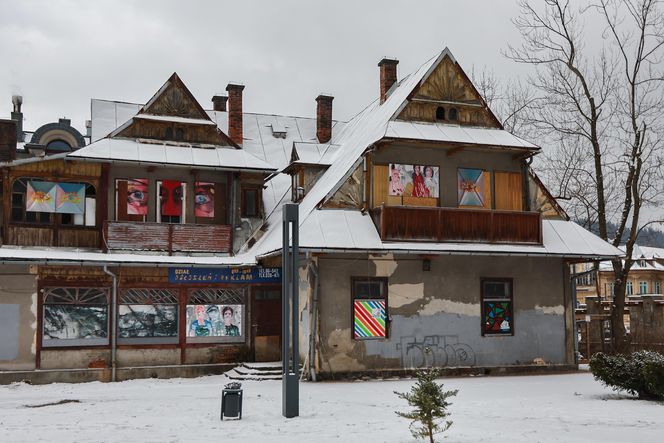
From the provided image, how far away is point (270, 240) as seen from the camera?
73.5 ft

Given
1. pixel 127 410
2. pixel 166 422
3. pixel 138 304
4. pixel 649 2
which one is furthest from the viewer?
pixel 649 2

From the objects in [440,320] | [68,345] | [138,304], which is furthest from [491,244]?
[68,345]

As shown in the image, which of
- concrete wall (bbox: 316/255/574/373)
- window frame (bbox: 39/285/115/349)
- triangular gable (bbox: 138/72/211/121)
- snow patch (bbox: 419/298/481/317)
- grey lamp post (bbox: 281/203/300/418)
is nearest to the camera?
grey lamp post (bbox: 281/203/300/418)

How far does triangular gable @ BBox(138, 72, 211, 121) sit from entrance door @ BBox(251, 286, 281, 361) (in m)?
6.38

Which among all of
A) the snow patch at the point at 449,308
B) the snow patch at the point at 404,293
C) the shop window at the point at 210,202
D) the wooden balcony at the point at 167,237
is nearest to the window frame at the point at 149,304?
the wooden balcony at the point at 167,237

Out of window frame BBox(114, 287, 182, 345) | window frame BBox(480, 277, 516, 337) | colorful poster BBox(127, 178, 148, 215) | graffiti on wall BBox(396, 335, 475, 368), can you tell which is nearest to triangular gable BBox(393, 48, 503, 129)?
window frame BBox(480, 277, 516, 337)

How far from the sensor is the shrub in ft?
50.5

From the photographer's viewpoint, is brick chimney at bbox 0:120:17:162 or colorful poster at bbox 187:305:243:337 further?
colorful poster at bbox 187:305:243:337

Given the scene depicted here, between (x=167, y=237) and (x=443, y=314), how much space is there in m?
8.86

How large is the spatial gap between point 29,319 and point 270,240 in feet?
23.8

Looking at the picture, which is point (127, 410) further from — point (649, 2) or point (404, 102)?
point (649, 2)

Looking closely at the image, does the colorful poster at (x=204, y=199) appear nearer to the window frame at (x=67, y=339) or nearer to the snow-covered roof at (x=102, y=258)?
the snow-covered roof at (x=102, y=258)

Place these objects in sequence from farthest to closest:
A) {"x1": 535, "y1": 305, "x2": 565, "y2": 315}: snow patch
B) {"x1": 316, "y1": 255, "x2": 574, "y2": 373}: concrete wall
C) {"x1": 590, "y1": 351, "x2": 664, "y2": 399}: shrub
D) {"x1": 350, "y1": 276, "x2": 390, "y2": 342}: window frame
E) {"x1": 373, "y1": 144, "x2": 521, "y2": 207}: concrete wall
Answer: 1. {"x1": 535, "y1": 305, "x2": 565, "y2": 315}: snow patch
2. {"x1": 373, "y1": 144, "x2": 521, "y2": 207}: concrete wall
3. {"x1": 350, "y1": 276, "x2": 390, "y2": 342}: window frame
4. {"x1": 316, "y1": 255, "x2": 574, "y2": 373}: concrete wall
5. {"x1": 590, "y1": 351, "x2": 664, "y2": 399}: shrub

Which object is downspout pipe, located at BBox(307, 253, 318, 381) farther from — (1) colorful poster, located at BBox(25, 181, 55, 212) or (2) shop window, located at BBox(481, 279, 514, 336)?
(1) colorful poster, located at BBox(25, 181, 55, 212)
